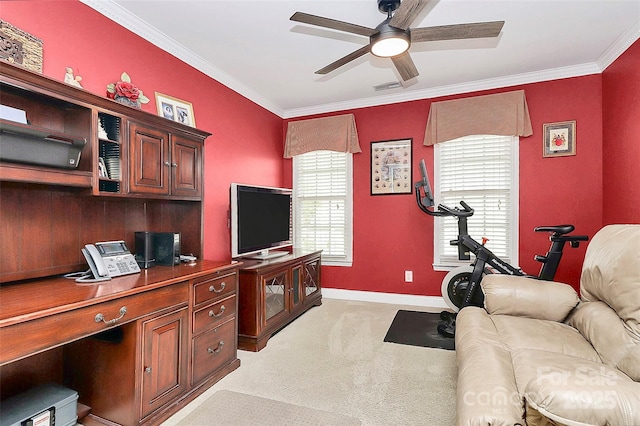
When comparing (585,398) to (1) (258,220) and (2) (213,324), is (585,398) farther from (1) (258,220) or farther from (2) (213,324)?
(1) (258,220)

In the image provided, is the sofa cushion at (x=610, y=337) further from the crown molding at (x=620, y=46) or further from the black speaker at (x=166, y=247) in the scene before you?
the black speaker at (x=166, y=247)

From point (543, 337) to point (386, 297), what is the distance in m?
2.65

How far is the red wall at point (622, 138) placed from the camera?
9.21 ft

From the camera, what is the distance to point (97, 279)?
186 cm

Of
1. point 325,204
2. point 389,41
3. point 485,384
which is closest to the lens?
point 485,384

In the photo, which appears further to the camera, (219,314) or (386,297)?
(386,297)

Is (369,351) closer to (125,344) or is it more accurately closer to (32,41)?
(125,344)

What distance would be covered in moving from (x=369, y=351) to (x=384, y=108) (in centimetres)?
308

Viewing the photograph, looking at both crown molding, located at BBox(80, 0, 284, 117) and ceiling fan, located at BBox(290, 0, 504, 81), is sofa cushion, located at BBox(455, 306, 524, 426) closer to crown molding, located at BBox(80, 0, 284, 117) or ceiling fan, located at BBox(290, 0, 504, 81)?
ceiling fan, located at BBox(290, 0, 504, 81)

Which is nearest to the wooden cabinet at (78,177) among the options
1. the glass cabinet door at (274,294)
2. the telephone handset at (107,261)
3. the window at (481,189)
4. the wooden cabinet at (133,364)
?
the telephone handset at (107,261)

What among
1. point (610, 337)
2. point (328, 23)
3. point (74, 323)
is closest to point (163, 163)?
point (74, 323)

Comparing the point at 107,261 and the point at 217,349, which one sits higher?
the point at 107,261

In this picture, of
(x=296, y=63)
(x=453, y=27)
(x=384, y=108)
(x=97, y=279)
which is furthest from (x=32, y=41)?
(x=384, y=108)

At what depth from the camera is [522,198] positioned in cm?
376
